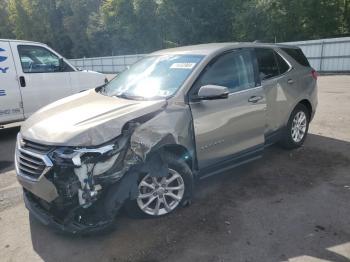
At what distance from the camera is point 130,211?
12.0 feet

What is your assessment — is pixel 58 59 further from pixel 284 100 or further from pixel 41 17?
pixel 41 17

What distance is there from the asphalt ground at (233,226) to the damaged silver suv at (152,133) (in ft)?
0.84

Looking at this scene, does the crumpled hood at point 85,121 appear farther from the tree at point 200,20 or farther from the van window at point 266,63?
the tree at point 200,20

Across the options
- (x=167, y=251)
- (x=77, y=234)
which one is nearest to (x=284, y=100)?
(x=167, y=251)

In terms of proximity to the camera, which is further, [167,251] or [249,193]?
[249,193]

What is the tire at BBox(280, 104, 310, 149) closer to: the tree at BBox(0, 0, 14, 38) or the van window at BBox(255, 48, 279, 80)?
the van window at BBox(255, 48, 279, 80)

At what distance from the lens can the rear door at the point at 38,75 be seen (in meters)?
7.24

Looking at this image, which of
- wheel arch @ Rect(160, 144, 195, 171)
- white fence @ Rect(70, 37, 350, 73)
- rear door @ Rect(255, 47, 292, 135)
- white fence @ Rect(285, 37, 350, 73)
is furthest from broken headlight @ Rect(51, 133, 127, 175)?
white fence @ Rect(285, 37, 350, 73)

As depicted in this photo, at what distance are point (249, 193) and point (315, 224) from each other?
938 millimetres

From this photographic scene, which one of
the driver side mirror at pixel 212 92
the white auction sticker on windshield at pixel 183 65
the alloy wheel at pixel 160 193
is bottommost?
the alloy wheel at pixel 160 193

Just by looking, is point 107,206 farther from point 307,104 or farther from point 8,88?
point 8,88

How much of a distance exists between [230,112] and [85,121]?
5.89 ft

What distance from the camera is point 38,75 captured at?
7.46 metres

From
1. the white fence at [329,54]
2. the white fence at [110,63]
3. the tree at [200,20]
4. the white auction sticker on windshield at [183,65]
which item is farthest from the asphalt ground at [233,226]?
the white fence at [110,63]
